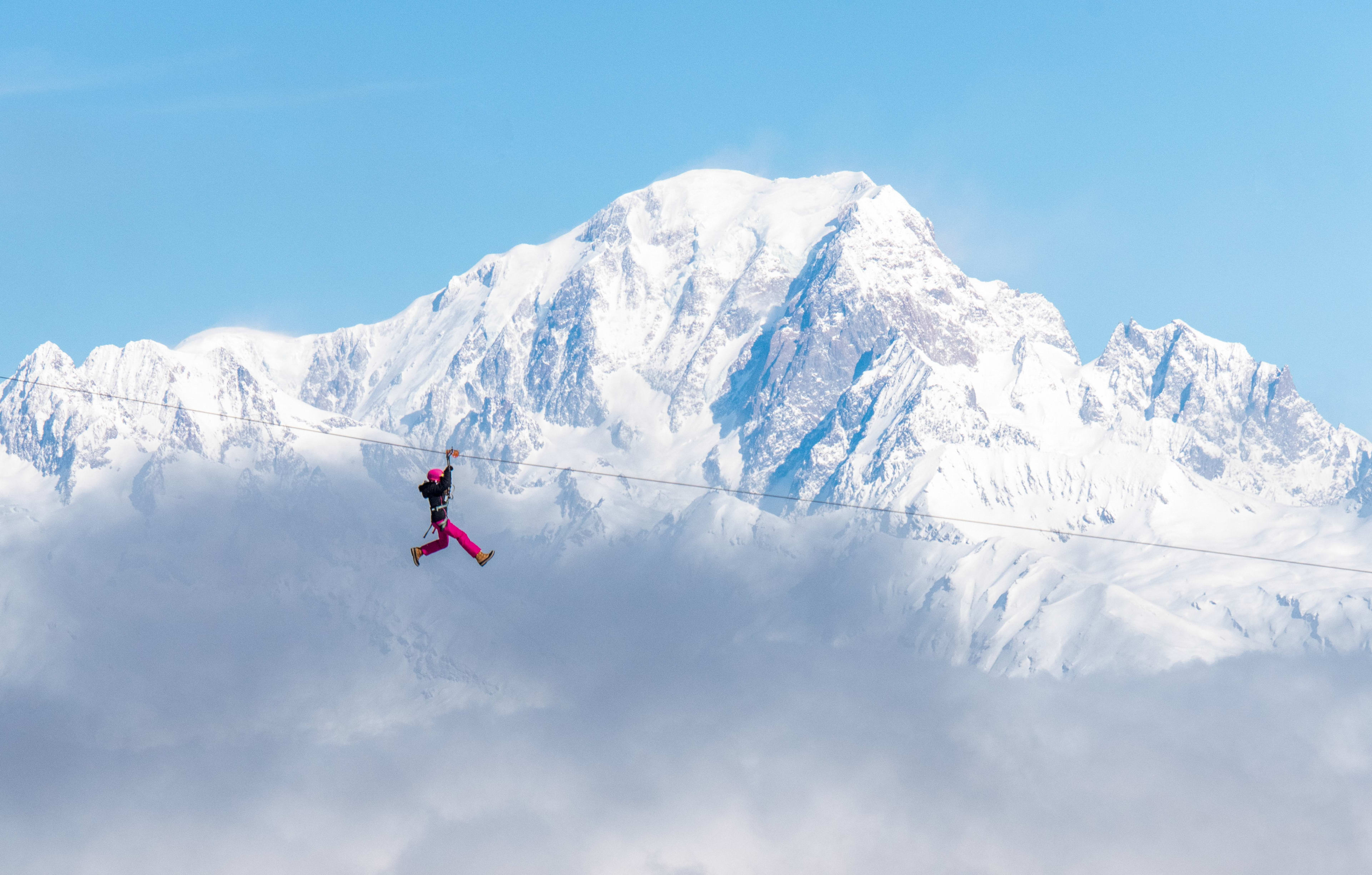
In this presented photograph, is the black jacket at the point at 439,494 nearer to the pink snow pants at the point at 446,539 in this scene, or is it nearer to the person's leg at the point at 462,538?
the pink snow pants at the point at 446,539

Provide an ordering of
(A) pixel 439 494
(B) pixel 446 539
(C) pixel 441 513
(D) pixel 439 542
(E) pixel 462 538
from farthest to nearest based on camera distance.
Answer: (E) pixel 462 538
(B) pixel 446 539
(D) pixel 439 542
(A) pixel 439 494
(C) pixel 441 513

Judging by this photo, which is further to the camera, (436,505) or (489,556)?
(436,505)

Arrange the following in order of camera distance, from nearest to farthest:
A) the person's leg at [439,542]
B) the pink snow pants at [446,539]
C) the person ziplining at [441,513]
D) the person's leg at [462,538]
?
1. the person ziplining at [441,513]
2. the person's leg at [462,538]
3. the pink snow pants at [446,539]
4. the person's leg at [439,542]

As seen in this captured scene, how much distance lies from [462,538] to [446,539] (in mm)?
737

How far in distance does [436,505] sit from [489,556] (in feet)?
20.9

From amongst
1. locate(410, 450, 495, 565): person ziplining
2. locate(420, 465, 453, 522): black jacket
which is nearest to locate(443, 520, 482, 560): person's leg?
locate(410, 450, 495, 565): person ziplining

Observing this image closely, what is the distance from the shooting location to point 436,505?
7094 cm

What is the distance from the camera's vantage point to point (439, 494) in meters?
70.8

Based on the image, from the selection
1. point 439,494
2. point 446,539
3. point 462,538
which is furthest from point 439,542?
point 439,494

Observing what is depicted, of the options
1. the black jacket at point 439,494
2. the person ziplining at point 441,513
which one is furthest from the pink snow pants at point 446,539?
the black jacket at point 439,494

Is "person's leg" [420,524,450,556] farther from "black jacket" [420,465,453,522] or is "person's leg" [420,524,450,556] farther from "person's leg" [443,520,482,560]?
"black jacket" [420,465,453,522]

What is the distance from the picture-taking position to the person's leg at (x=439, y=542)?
70.8 m

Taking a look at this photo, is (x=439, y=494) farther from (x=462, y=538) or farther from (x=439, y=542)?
(x=462, y=538)

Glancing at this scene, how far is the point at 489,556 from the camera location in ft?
215
